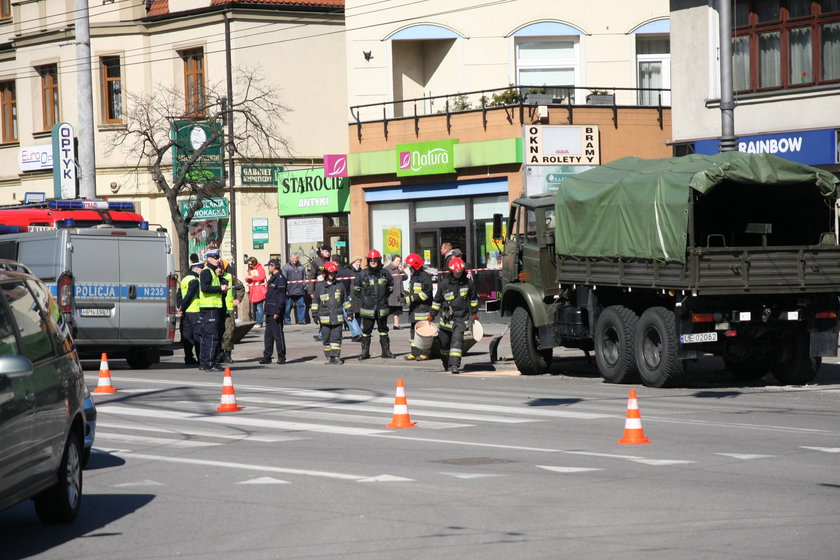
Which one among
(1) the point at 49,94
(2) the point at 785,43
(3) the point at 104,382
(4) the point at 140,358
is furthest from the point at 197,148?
(3) the point at 104,382

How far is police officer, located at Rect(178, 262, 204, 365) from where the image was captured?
21.9 m

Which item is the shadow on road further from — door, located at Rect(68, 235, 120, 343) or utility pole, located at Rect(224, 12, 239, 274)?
utility pole, located at Rect(224, 12, 239, 274)

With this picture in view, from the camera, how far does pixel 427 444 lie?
12.7m

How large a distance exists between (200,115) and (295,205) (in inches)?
163

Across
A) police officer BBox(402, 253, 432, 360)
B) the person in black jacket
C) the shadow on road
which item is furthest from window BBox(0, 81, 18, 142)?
the shadow on road

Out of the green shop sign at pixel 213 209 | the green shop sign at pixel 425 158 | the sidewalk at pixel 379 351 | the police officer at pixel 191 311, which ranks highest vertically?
the green shop sign at pixel 425 158

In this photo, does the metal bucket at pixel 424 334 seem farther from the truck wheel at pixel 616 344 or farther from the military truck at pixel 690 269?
the truck wheel at pixel 616 344

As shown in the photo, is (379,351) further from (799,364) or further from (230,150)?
(230,150)

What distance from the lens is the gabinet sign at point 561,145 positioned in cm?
3306

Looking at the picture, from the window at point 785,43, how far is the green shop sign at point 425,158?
8.79m

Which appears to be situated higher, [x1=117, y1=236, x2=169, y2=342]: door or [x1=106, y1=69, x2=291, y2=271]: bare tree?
[x1=106, y1=69, x2=291, y2=271]: bare tree

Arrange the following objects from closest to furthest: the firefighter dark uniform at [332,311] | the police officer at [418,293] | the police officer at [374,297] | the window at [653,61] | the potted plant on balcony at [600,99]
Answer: the police officer at [418,293] < the firefighter dark uniform at [332,311] < the police officer at [374,297] < the potted plant on balcony at [600,99] < the window at [653,61]

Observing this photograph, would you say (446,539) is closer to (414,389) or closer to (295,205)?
(414,389)

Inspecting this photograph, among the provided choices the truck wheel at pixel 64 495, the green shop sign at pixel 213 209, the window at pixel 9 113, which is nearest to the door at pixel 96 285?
the truck wheel at pixel 64 495
